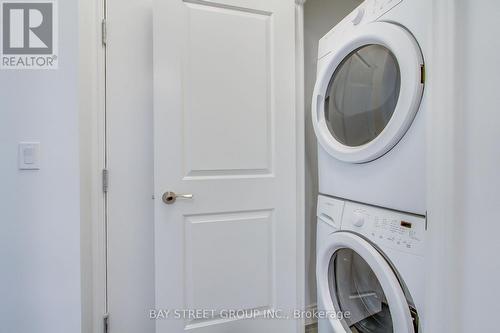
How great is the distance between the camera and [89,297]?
3.68ft

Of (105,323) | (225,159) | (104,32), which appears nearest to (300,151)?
(225,159)

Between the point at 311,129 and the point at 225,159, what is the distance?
599 mm

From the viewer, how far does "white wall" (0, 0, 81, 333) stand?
965 millimetres

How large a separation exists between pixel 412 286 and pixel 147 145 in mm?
1189

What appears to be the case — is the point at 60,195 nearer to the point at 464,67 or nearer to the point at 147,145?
the point at 147,145

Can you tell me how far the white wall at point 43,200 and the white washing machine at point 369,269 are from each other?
1.04 metres

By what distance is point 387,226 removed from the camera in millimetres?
777

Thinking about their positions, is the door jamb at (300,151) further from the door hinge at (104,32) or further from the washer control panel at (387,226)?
the door hinge at (104,32)

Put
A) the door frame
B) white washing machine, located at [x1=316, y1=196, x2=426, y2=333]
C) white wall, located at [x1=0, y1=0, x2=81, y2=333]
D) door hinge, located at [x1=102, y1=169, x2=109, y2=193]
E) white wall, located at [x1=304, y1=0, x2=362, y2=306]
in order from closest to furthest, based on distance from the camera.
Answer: white washing machine, located at [x1=316, y1=196, x2=426, y2=333], white wall, located at [x1=0, y1=0, x2=81, y2=333], the door frame, door hinge, located at [x1=102, y1=169, x2=109, y2=193], white wall, located at [x1=304, y1=0, x2=362, y2=306]

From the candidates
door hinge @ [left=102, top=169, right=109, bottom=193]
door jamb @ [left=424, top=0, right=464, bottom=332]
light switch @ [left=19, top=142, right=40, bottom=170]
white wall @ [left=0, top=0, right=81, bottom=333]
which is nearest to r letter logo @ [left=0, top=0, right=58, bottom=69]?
white wall @ [left=0, top=0, right=81, bottom=333]

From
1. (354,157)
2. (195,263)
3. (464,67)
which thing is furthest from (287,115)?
(464,67)

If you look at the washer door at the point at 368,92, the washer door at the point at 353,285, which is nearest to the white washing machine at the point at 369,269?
the washer door at the point at 353,285

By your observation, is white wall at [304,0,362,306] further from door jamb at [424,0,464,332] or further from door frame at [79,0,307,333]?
door jamb at [424,0,464,332]

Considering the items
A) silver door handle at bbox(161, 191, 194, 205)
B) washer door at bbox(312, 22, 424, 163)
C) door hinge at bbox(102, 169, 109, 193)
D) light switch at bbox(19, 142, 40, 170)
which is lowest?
silver door handle at bbox(161, 191, 194, 205)
